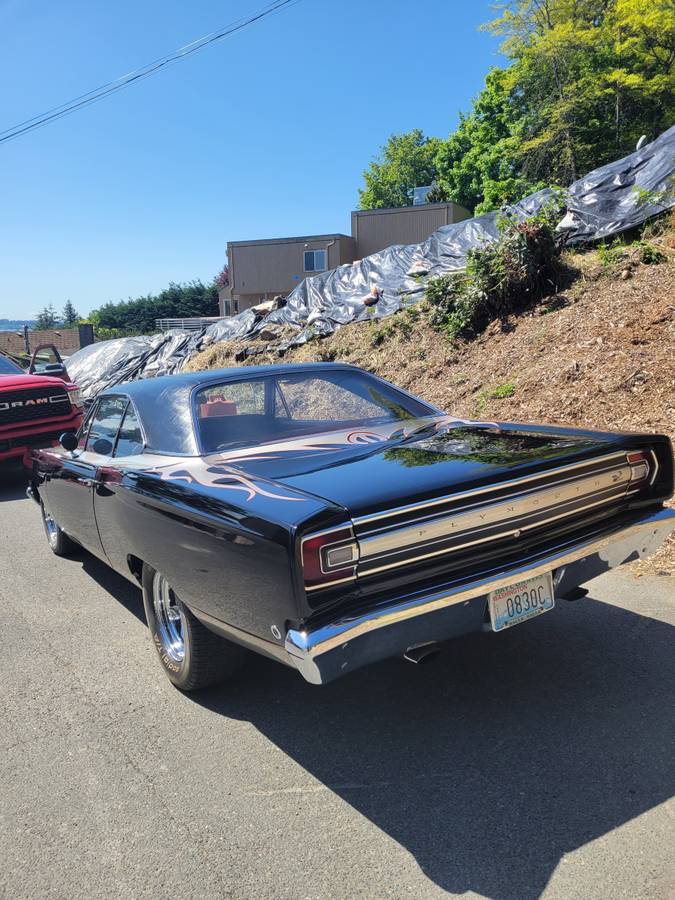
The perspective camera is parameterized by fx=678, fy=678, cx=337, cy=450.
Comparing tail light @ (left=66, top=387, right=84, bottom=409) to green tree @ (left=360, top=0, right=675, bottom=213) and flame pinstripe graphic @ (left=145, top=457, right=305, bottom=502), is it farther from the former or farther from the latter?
green tree @ (left=360, top=0, right=675, bottom=213)

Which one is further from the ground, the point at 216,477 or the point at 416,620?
the point at 216,477

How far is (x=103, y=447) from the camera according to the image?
13.5 feet

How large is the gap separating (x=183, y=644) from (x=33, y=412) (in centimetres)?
601

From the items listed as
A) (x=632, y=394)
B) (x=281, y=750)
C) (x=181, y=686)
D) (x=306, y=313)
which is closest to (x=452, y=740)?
(x=281, y=750)

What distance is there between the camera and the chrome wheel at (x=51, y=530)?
18.2 feet

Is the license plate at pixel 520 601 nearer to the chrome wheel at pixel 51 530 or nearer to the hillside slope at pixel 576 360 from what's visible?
the hillside slope at pixel 576 360

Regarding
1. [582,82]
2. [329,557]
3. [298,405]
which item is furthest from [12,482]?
[582,82]

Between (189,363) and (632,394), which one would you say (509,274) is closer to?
(632,394)

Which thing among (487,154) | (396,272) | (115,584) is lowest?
(115,584)

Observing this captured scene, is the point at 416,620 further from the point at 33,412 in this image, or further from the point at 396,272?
the point at 396,272

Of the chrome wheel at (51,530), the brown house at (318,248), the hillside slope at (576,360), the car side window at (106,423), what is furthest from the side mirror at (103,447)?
the brown house at (318,248)

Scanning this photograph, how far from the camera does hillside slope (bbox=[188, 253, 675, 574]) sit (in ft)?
20.7

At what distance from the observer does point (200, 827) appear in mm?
2350

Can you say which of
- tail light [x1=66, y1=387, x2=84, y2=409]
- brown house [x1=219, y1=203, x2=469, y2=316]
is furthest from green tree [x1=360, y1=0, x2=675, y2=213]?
tail light [x1=66, y1=387, x2=84, y2=409]
